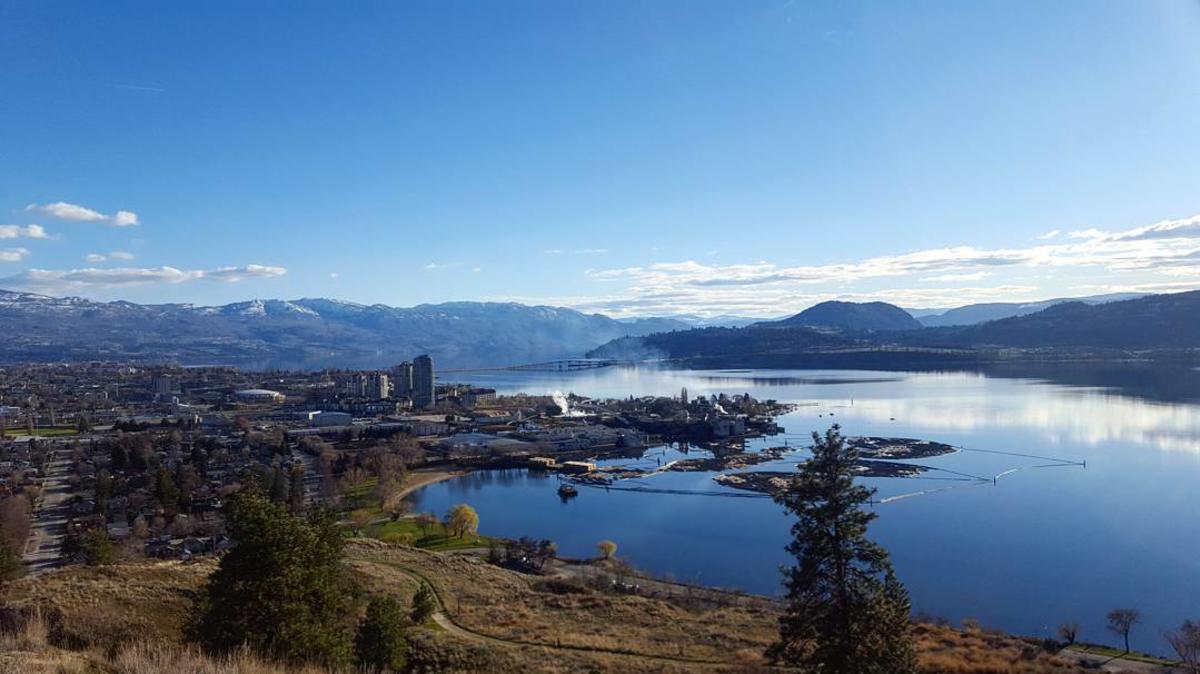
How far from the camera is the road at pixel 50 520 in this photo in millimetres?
11039

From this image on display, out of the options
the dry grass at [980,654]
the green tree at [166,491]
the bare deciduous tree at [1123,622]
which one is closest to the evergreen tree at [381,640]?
the dry grass at [980,654]

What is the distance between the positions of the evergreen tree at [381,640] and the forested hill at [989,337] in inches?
2338

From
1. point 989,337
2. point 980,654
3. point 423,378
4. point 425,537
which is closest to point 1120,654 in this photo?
point 980,654

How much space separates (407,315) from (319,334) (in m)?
34.6

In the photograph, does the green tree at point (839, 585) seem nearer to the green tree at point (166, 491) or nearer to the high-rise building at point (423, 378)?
the green tree at point (166, 491)

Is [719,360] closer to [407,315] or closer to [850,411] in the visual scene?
[850,411]

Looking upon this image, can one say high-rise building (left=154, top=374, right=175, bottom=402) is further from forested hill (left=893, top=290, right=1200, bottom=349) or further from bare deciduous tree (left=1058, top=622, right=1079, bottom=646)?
forested hill (left=893, top=290, right=1200, bottom=349)

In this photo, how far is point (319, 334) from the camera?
387 feet

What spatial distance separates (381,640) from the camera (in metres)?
4.63

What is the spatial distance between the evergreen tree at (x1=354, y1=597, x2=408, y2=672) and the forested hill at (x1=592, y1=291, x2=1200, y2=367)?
59.4 metres

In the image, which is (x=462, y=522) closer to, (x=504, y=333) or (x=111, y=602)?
(x=111, y=602)

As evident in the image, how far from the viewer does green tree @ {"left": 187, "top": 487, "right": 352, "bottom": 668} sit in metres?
3.51

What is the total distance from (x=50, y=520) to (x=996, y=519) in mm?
17120

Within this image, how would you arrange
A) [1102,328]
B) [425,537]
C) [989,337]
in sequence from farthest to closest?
[989,337]
[1102,328]
[425,537]
